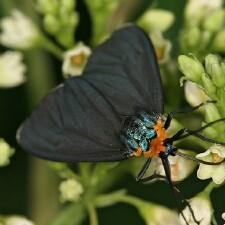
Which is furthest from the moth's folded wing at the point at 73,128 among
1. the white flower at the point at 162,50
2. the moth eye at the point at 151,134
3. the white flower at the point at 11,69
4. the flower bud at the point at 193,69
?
the white flower at the point at 11,69

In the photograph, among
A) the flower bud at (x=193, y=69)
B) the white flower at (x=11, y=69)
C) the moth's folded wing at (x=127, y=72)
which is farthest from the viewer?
the white flower at (x=11, y=69)

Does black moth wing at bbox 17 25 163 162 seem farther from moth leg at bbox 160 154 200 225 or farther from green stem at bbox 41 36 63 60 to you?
green stem at bbox 41 36 63 60

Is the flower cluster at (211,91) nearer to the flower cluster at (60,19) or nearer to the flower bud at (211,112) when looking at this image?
the flower bud at (211,112)

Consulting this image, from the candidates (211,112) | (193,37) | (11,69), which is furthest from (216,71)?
(11,69)

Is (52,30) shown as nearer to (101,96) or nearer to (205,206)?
(101,96)

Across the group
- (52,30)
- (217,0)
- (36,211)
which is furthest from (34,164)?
(217,0)

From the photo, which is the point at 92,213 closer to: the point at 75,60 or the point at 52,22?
the point at 75,60
